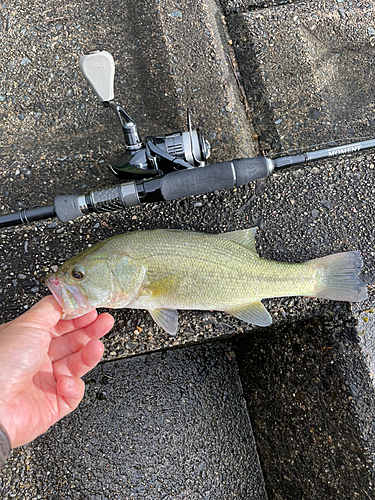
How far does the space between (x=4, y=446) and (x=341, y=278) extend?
1.99m

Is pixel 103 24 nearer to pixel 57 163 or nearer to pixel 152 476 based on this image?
pixel 57 163

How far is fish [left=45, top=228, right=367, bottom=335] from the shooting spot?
192 centimetres

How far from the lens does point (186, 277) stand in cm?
199

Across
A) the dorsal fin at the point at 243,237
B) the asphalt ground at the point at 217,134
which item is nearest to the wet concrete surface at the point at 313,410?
the asphalt ground at the point at 217,134

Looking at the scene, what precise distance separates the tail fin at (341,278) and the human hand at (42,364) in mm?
1303

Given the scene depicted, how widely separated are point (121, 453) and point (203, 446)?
62cm

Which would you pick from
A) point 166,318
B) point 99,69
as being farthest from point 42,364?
point 99,69

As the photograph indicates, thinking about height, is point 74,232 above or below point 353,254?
above

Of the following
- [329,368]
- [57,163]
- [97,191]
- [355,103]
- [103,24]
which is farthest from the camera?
[103,24]

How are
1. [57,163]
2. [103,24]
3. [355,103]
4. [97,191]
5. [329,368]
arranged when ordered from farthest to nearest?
[103,24], [355,103], [57,163], [329,368], [97,191]

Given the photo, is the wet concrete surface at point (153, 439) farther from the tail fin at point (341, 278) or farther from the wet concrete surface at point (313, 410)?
the tail fin at point (341, 278)

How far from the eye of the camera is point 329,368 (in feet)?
7.59

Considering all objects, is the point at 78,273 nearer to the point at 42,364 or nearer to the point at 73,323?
the point at 73,323

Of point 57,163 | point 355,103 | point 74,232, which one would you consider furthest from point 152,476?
point 355,103
